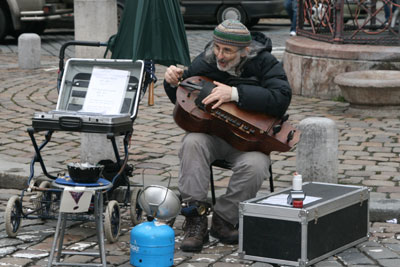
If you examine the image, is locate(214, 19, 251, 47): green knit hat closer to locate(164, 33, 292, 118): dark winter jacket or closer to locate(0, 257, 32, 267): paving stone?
locate(164, 33, 292, 118): dark winter jacket

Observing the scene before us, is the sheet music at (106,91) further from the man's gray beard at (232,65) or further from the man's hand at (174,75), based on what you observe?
the man's gray beard at (232,65)

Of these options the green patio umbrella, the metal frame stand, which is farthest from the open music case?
the metal frame stand

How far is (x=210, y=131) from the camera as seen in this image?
5.56 metres

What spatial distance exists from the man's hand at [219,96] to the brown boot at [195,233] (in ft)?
2.19

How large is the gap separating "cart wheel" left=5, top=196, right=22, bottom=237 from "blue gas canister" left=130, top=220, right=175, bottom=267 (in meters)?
0.87

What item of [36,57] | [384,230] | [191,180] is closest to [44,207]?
[191,180]

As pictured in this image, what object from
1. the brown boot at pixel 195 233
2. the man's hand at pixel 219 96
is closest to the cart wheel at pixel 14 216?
the brown boot at pixel 195 233

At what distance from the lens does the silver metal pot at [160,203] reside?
530 cm

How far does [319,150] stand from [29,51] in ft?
22.7

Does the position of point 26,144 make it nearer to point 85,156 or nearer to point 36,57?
point 85,156

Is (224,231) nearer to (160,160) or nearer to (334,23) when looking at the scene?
(160,160)

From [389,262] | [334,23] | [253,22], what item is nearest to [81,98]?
[389,262]

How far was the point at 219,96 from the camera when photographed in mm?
5336

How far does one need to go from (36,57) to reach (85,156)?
A: 19.7 ft
